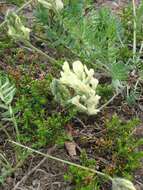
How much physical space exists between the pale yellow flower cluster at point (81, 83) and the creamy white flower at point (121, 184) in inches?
14.0

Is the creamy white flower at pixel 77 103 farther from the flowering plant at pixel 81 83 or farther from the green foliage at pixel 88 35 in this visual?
the green foliage at pixel 88 35

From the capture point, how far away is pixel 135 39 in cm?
287

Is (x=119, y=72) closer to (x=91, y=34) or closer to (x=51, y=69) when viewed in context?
(x=91, y=34)

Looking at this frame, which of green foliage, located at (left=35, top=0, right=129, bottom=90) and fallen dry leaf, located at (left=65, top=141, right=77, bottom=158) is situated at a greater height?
green foliage, located at (left=35, top=0, right=129, bottom=90)

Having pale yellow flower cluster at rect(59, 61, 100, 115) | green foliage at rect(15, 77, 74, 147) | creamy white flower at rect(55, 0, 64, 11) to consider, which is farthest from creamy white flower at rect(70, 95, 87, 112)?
creamy white flower at rect(55, 0, 64, 11)

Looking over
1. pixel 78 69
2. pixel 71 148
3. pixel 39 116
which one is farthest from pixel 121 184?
pixel 39 116

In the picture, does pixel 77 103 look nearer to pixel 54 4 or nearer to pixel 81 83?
pixel 81 83

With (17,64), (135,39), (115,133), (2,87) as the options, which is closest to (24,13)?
(17,64)

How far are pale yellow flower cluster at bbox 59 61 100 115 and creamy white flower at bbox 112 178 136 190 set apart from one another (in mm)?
355

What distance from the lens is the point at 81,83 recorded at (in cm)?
218

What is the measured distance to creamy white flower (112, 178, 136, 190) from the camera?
80.7 inches

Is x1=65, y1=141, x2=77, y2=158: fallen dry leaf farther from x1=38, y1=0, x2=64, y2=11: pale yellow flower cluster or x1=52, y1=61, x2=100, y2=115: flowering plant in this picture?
x1=38, y1=0, x2=64, y2=11: pale yellow flower cluster

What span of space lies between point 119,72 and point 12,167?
26.0 inches

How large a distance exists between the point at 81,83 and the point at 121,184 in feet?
1.49
